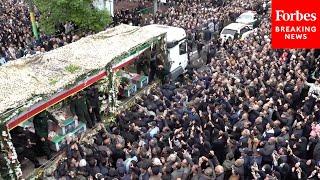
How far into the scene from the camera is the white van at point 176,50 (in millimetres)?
16953

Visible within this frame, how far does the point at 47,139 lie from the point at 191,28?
509 inches

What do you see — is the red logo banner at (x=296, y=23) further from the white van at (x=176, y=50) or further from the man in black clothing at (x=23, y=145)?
the white van at (x=176, y=50)

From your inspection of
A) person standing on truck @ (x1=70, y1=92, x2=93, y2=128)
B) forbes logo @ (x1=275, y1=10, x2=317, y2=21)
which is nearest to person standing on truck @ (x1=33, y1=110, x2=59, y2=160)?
person standing on truck @ (x1=70, y1=92, x2=93, y2=128)

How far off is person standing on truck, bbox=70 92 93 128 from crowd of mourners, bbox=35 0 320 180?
76 cm

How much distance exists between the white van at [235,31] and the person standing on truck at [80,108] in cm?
1053

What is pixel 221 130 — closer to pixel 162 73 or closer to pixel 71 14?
pixel 162 73

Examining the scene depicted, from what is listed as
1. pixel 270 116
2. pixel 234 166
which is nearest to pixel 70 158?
pixel 234 166

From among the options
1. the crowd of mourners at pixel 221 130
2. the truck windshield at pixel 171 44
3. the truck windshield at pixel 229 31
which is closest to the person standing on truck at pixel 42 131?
the crowd of mourners at pixel 221 130

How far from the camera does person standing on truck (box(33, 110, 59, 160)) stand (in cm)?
1156

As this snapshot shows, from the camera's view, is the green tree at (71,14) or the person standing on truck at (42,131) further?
the green tree at (71,14)

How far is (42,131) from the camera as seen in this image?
11633 millimetres

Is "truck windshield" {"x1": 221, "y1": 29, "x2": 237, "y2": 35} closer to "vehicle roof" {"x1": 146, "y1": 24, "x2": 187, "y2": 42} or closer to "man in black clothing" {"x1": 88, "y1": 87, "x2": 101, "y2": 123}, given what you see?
"vehicle roof" {"x1": 146, "y1": 24, "x2": 187, "y2": 42}

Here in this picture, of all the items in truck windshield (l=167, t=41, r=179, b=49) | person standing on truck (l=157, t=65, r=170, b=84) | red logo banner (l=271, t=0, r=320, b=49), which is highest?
red logo banner (l=271, t=0, r=320, b=49)

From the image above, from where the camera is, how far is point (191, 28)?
2286 centimetres
